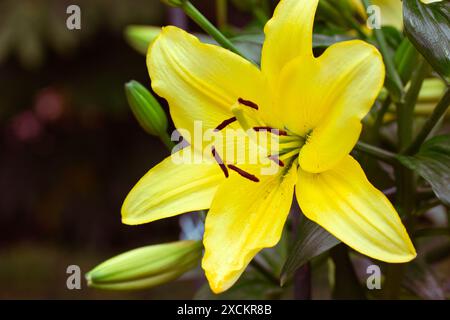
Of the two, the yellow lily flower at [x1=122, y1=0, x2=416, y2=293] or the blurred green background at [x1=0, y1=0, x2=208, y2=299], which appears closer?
the yellow lily flower at [x1=122, y1=0, x2=416, y2=293]

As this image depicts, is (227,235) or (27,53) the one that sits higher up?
(27,53)

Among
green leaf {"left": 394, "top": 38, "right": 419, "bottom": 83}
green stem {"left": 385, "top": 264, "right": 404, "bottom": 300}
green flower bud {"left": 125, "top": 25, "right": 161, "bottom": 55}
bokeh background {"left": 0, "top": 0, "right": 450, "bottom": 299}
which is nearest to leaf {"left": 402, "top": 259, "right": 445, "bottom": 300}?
green stem {"left": 385, "top": 264, "right": 404, "bottom": 300}

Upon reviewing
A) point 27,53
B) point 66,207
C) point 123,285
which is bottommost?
point 66,207

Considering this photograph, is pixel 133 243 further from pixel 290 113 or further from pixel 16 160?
pixel 290 113

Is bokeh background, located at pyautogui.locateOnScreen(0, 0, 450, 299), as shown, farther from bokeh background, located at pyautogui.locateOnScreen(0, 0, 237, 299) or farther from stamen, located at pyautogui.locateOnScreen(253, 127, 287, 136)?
stamen, located at pyautogui.locateOnScreen(253, 127, 287, 136)

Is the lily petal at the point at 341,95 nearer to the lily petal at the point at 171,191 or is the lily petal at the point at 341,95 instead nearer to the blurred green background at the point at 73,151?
the lily petal at the point at 171,191

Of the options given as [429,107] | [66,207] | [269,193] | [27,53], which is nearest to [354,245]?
[269,193]
